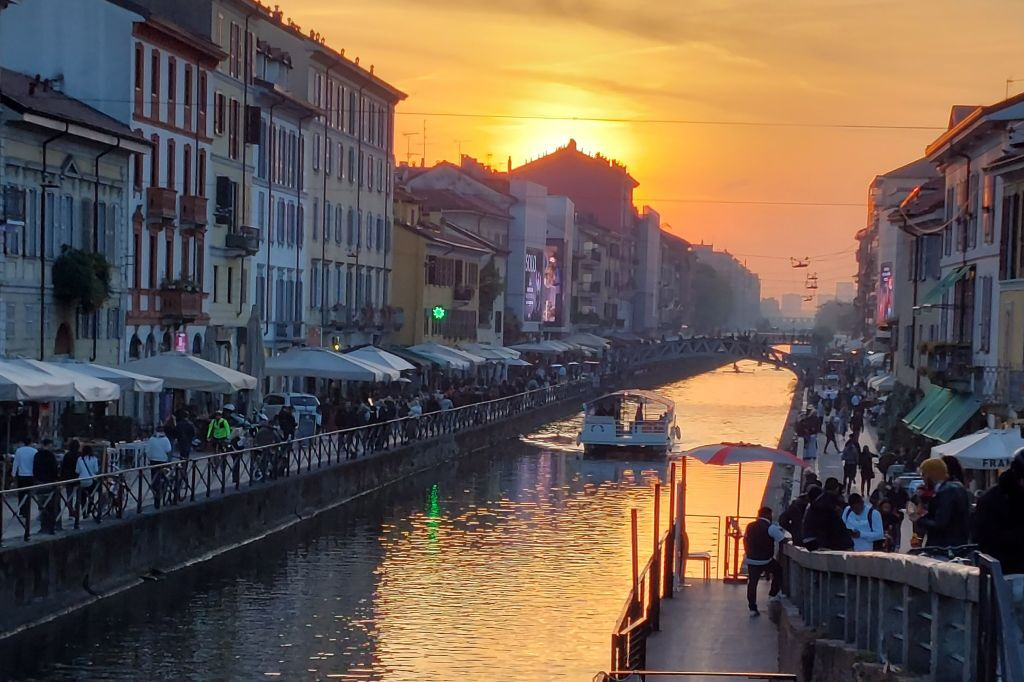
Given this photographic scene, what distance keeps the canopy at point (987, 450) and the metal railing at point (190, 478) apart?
1248cm

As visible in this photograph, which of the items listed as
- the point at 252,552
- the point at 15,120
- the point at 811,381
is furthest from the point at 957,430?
the point at 811,381

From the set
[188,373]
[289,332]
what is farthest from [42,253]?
[289,332]

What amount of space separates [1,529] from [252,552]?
1110 centimetres

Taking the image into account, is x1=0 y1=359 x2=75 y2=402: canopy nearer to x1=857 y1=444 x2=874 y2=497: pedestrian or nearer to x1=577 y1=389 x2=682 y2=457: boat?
x1=857 y1=444 x2=874 y2=497: pedestrian

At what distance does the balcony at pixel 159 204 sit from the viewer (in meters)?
51.1

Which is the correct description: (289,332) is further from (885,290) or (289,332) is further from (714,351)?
(714,351)

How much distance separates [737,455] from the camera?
110ft

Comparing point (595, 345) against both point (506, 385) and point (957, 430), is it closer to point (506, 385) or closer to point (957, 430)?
point (506, 385)

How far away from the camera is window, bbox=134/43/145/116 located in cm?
4994

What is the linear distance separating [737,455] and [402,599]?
6.61m

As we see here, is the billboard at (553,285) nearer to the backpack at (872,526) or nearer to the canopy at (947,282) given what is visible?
the canopy at (947,282)

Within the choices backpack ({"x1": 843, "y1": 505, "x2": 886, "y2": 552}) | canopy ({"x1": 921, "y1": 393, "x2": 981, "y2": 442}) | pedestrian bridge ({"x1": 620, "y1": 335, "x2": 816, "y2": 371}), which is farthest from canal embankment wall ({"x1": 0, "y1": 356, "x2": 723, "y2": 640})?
pedestrian bridge ({"x1": 620, "y1": 335, "x2": 816, "y2": 371})

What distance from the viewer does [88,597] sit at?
89.6 feet

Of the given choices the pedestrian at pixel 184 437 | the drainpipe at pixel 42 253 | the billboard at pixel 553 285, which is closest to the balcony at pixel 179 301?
the drainpipe at pixel 42 253
